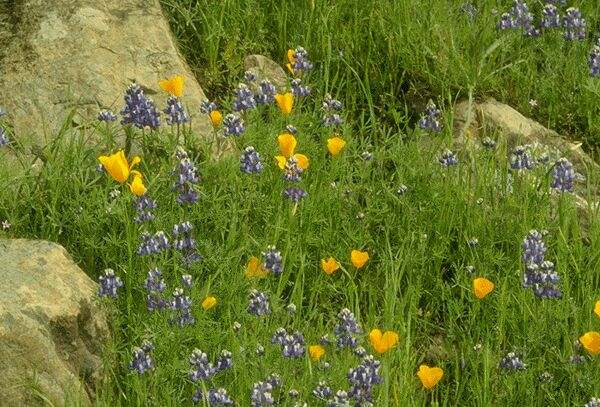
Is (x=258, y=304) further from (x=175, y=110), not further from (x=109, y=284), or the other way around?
(x=175, y=110)

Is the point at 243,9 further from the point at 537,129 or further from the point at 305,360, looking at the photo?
the point at 305,360

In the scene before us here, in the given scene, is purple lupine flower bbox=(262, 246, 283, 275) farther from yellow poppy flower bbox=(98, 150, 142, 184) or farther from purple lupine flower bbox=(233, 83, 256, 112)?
purple lupine flower bbox=(233, 83, 256, 112)

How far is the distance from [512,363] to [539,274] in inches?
13.6

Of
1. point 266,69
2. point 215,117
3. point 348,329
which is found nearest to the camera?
point 348,329

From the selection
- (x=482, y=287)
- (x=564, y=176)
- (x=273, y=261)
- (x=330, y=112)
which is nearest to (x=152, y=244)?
(x=273, y=261)

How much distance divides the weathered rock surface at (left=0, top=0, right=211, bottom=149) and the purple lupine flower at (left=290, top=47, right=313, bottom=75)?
452mm

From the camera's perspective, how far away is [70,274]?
12.6 ft

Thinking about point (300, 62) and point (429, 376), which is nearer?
point (429, 376)

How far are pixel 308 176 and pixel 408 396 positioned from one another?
131cm

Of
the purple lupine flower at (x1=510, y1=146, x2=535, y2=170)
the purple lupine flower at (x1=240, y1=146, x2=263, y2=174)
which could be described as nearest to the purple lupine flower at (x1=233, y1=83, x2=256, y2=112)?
the purple lupine flower at (x1=240, y1=146, x2=263, y2=174)

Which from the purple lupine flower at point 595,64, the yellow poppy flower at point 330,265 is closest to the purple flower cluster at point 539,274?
the yellow poppy flower at point 330,265

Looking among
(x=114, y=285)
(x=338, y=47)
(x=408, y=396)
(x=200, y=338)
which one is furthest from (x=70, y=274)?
(x=338, y=47)

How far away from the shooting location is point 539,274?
3951 mm

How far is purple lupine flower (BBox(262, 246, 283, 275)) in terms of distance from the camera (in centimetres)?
399
